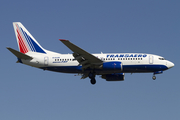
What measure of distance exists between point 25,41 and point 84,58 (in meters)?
13.1

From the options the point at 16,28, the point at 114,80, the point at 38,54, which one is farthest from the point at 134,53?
the point at 16,28

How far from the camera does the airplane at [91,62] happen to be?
169 ft

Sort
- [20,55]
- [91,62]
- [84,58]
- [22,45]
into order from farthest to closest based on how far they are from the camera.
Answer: [22,45] < [20,55] < [91,62] < [84,58]

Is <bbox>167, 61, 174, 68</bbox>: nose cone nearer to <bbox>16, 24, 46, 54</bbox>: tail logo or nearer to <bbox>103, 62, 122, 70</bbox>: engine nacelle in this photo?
<bbox>103, 62, 122, 70</bbox>: engine nacelle

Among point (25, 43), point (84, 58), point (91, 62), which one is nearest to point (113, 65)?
point (91, 62)

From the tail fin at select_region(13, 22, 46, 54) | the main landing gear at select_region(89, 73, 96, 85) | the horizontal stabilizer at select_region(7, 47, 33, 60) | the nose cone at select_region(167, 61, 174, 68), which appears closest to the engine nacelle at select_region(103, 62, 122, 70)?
the main landing gear at select_region(89, 73, 96, 85)

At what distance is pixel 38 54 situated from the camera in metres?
56.5

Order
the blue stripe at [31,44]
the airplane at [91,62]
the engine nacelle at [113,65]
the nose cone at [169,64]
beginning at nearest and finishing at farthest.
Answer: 1. the engine nacelle at [113,65]
2. the airplane at [91,62]
3. the nose cone at [169,64]
4. the blue stripe at [31,44]

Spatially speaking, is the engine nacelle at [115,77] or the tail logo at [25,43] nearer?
the tail logo at [25,43]

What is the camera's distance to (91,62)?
2056 inches

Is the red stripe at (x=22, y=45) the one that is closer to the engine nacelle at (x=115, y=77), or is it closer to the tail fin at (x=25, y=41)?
the tail fin at (x=25, y=41)

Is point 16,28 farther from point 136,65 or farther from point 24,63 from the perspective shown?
point 136,65

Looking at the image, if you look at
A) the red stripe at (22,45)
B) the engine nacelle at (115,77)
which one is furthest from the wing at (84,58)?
the red stripe at (22,45)

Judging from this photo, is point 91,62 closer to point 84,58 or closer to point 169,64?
point 84,58
